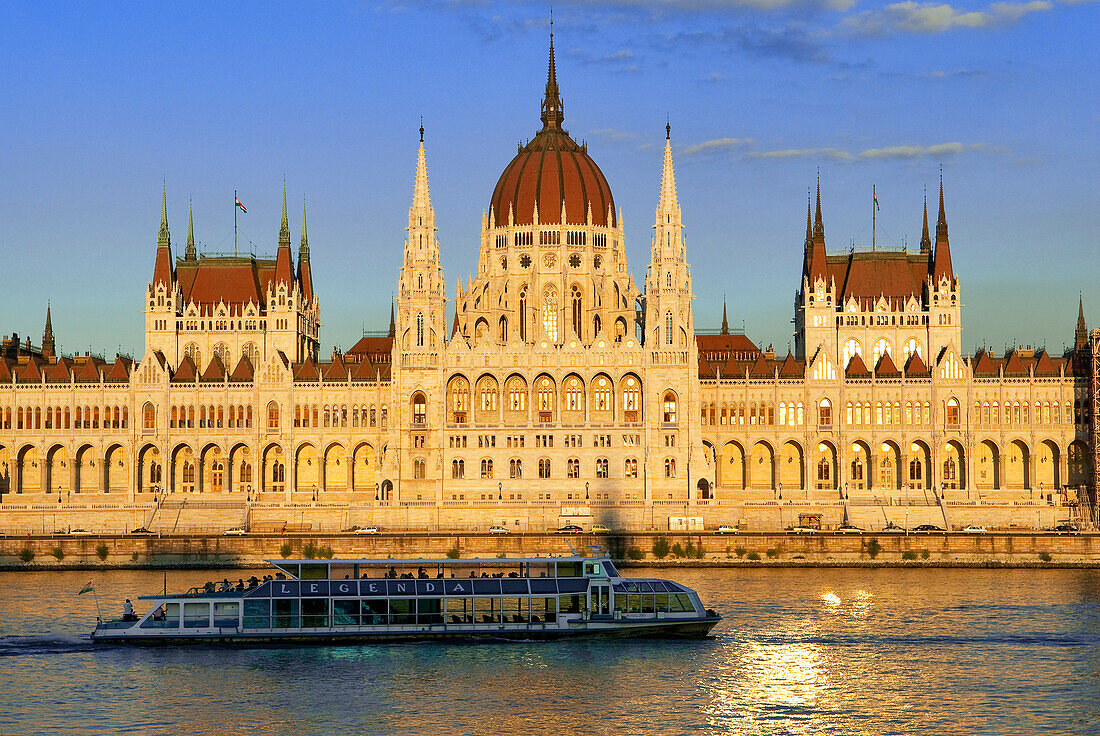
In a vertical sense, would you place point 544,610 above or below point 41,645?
above

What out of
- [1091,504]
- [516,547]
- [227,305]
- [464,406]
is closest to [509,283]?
[464,406]

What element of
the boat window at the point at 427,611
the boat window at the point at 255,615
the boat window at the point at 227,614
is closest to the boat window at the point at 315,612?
the boat window at the point at 255,615

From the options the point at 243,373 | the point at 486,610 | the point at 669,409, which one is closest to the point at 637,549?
the point at 669,409

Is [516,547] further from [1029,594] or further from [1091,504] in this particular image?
[1091,504]

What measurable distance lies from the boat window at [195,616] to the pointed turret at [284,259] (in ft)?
280

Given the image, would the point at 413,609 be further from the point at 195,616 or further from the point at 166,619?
the point at 166,619

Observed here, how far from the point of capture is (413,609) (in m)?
73.9

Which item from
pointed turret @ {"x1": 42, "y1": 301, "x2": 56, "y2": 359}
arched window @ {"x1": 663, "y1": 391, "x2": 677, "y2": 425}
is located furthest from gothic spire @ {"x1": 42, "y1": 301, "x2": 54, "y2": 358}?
arched window @ {"x1": 663, "y1": 391, "x2": 677, "y2": 425}

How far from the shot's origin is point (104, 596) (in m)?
90.2

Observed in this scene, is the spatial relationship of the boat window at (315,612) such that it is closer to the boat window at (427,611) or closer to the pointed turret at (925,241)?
the boat window at (427,611)

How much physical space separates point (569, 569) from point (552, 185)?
253 ft

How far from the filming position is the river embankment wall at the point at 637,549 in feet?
359

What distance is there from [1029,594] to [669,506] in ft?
123

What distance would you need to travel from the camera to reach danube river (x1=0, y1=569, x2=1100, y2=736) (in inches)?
2256
